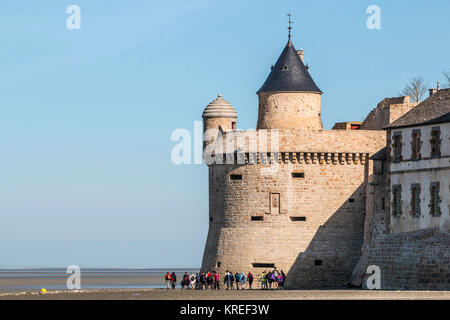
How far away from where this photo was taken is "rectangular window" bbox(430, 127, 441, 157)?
62219 millimetres

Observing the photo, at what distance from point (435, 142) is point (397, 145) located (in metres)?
3.28

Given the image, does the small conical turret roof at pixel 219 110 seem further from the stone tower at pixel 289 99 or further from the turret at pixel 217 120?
the stone tower at pixel 289 99

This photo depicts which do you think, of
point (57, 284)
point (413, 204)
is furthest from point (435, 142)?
point (57, 284)

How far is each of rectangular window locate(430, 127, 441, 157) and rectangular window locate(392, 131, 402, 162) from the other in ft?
9.20

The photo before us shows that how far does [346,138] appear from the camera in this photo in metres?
69.6

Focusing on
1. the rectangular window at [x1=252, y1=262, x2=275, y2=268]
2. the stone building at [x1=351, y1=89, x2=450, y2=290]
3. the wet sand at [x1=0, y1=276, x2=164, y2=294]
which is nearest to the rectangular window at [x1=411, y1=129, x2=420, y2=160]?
the stone building at [x1=351, y1=89, x2=450, y2=290]

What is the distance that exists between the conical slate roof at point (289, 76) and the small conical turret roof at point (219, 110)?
6.43 ft

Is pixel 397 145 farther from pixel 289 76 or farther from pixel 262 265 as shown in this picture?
pixel 262 265

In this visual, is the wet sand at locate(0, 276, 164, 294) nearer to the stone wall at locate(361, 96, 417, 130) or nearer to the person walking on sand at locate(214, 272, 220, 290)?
the person walking on sand at locate(214, 272, 220, 290)
